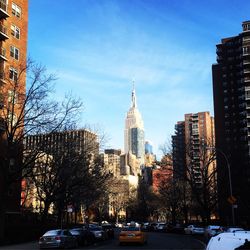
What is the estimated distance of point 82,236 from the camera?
3500 centimetres

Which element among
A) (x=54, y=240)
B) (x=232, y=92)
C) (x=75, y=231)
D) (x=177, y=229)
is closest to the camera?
(x=54, y=240)

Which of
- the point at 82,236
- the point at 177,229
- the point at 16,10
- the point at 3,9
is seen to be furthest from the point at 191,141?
the point at 82,236

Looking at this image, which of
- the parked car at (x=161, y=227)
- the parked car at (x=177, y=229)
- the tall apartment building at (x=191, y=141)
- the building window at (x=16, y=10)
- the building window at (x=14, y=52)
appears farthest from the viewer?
the parked car at (x=161, y=227)

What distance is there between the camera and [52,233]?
97.5 feet

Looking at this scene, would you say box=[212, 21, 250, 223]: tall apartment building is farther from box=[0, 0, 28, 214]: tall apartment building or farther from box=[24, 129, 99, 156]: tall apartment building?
box=[0, 0, 28, 214]: tall apartment building

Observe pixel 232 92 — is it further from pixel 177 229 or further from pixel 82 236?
pixel 82 236

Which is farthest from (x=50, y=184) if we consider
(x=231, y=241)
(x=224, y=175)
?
(x=231, y=241)

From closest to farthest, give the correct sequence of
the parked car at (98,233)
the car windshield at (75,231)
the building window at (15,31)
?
the car windshield at (75,231), the parked car at (98,233), the building window at (15,31)

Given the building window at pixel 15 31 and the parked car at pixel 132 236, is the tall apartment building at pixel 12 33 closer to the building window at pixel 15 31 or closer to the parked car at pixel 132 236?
the building window at pixel 15 31

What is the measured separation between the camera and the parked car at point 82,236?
112 feet

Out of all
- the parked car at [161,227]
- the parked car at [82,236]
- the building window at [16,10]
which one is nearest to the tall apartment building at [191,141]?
the parked car at [161,227]

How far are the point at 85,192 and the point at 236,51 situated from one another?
248 ft

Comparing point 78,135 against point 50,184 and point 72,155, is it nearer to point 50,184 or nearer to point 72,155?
point 72,155

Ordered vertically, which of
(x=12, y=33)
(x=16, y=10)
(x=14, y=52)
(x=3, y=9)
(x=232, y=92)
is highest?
(x=232, y=92)
